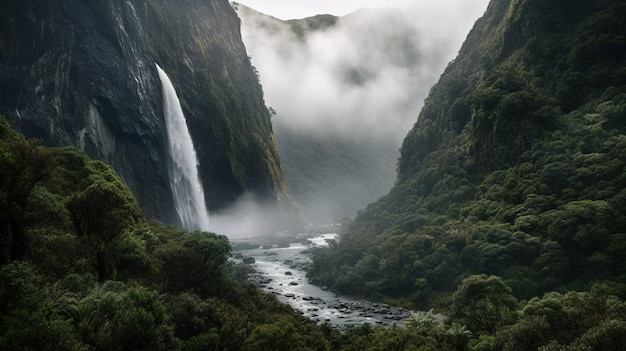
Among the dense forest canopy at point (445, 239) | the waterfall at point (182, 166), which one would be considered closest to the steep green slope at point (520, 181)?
the dense forest canopy at point (445, 239)

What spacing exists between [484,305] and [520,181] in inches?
1955

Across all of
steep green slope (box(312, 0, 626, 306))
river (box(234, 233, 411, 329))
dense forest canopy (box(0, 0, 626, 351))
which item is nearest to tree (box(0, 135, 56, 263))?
dense forest canopy (box(0, 0, 626, 351))

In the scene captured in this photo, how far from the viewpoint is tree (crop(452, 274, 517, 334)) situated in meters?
46.8

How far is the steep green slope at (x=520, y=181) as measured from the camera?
68375 mm

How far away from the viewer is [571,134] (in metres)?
90.4

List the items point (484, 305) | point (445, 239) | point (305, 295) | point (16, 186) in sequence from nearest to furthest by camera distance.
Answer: point (16, 186)
point (484, 305)
point (305, 295)
point (445, 239)

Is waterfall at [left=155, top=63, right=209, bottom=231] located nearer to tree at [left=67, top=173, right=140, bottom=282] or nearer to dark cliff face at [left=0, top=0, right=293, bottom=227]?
dark cliff face at [left=0, top=0, right=293, bottom=227]

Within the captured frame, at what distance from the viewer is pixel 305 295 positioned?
8438cm

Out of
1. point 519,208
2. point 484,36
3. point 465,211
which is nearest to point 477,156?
point 465,211

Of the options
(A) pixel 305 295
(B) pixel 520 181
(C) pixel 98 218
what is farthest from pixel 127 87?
(B) pixel 520 181

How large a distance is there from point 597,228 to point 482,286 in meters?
28.2

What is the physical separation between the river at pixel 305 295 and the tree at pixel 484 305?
61.0 feet

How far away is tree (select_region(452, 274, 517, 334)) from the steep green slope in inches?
782

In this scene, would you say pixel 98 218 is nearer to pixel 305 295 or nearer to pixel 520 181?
pixel 305 295
